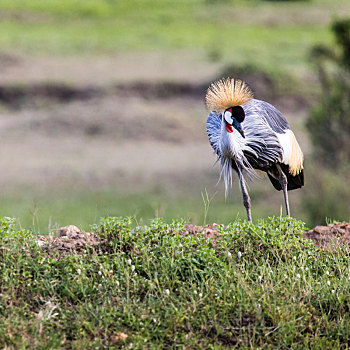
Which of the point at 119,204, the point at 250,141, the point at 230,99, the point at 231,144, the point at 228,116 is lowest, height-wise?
the point at 231,144

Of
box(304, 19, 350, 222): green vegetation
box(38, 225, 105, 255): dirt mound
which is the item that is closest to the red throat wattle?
box(38, 225, 105, 255): dirt mound

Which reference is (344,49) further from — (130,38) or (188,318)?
(130,38)

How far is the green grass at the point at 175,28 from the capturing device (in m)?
26.6

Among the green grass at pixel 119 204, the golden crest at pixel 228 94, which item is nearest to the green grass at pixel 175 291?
the golden crest at pixel 228 94

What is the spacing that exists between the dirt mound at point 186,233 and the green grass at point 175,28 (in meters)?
18.9

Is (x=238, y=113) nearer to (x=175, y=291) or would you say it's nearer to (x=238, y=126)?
(x=238, y=126)

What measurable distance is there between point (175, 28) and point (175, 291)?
1080 inches

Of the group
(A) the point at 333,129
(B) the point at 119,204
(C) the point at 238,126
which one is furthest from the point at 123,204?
(C) the point at 238,126

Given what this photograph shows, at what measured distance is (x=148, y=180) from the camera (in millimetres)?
16984

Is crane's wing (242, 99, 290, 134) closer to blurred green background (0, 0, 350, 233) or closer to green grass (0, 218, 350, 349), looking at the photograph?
green grass (0, 218, 350, 349)

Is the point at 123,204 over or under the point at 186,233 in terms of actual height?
over

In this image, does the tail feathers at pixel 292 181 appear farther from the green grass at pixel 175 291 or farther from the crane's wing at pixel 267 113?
the green grass at pixel 175 291

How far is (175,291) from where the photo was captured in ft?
14.5

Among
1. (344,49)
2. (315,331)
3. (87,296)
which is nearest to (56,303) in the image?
(87,296)
